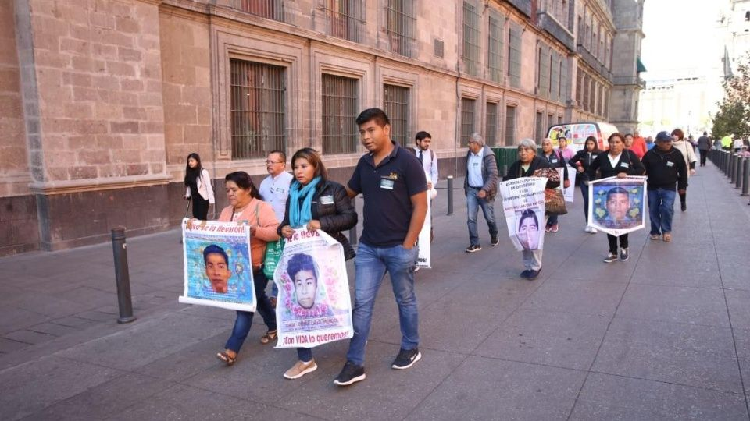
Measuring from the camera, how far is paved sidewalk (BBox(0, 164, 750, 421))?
3684 millimetres

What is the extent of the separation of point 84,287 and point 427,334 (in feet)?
14.3

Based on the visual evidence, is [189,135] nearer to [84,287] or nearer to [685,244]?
[84,287]

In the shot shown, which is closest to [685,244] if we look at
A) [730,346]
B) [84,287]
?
[730,346]

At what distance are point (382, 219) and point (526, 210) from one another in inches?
130

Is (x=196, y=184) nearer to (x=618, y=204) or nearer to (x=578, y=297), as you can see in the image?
(x=578, y=297)

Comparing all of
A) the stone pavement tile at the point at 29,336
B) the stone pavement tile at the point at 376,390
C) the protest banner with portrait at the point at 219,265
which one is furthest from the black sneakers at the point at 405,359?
the stone pavement tile at the point at 29,336

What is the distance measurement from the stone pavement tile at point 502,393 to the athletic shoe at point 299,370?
38.4 inches

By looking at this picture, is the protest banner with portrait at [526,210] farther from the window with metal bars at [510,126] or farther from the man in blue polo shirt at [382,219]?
the window with metal bars at [510,126]

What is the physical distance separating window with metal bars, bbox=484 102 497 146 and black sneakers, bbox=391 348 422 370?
76.3ft

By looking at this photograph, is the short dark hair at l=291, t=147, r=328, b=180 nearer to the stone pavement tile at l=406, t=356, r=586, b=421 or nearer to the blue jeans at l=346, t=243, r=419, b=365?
the blue jeans at l=346, t=243, r=419, b=365

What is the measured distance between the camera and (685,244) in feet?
28.6

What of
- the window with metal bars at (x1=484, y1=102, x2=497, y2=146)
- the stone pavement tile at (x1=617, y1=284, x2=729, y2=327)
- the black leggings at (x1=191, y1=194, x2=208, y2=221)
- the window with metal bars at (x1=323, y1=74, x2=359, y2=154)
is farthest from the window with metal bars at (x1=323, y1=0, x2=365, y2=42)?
the window with metal bars at (x1=484, y1=102, x2=497, y2=146)

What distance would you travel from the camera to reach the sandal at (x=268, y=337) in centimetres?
494

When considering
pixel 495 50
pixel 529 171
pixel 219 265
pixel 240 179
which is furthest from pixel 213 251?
pixel 495 50
